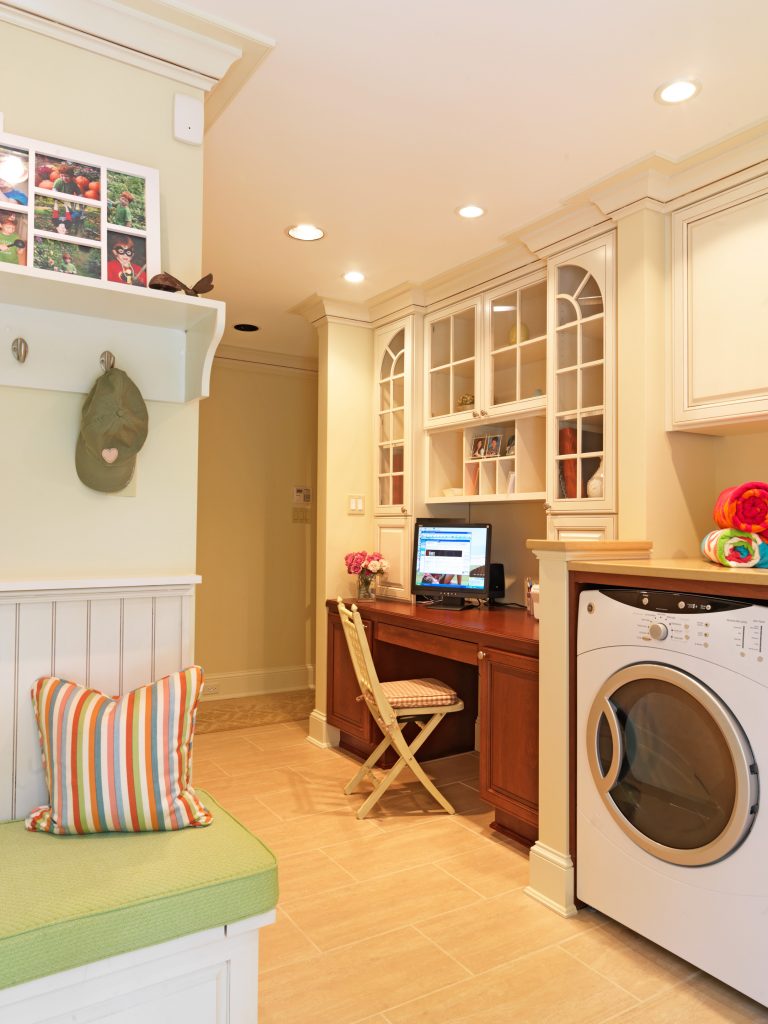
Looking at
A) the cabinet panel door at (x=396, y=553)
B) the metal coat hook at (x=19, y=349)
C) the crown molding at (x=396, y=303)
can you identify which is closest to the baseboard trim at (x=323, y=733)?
the cabinet panel door at (x=396, y=553)

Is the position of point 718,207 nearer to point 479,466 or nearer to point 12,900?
point 479,466

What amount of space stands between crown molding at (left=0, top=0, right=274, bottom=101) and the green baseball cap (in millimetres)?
847

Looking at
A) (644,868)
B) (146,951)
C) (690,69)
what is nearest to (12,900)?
(146,951)

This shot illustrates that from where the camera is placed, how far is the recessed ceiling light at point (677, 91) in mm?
2141

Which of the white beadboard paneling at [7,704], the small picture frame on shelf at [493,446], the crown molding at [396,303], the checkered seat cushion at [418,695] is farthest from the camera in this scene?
the crown molding at [396,303]

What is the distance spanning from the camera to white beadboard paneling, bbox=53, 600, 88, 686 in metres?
1.82

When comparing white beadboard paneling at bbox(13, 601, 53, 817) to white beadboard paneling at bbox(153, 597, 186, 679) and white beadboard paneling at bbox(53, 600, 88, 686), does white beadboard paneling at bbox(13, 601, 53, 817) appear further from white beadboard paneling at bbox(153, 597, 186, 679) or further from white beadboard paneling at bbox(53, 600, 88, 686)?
white beadboard paneling at bbox(153, 597, 186, 679)

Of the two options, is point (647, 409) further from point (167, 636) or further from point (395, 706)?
point (167, 636)

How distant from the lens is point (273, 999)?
1891 millimetres

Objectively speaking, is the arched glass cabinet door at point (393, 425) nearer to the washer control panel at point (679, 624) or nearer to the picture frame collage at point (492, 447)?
the picture frame collage at point (492, 447)

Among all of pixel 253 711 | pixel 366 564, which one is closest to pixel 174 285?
pixel 366 564

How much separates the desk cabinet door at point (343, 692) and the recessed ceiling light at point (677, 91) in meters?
2.57

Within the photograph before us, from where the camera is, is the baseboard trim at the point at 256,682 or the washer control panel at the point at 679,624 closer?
the washer control panel at the point at 679,624

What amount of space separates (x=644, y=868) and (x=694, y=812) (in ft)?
0.85
